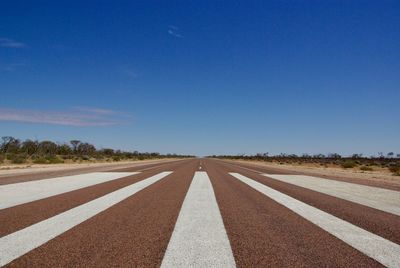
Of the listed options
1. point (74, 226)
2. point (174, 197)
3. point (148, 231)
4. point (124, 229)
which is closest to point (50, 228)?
point (74, 226)

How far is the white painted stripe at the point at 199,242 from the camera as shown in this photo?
297 centimetres

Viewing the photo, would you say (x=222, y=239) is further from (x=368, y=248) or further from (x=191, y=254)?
(x=368, y=248)

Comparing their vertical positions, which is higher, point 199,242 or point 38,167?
point 38,167

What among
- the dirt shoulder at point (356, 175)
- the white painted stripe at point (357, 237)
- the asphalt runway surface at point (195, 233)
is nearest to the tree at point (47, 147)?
the dirt shoulder at point (356, 175)

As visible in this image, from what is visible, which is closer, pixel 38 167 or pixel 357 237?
pixel 357 237

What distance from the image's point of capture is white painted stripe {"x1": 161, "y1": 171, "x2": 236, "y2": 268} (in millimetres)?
2969

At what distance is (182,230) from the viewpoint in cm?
418

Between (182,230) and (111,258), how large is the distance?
4.21ft

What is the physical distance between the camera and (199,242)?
11.9 feet

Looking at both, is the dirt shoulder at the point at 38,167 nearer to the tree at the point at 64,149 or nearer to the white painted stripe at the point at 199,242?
the white painted stripe at the point at 199,242

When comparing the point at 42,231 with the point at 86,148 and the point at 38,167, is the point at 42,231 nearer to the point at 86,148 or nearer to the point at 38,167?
the point at 38,167

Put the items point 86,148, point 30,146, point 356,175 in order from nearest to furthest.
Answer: point 356,175, point 30,146, point 86,148

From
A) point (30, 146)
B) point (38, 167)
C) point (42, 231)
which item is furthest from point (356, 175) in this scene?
point (30, 146)

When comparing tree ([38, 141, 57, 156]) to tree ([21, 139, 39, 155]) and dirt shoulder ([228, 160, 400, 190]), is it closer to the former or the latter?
tree ([21, 139, 39, 155])
